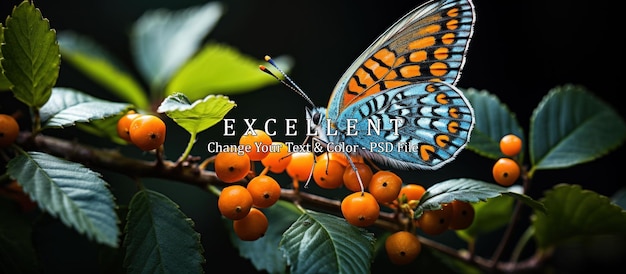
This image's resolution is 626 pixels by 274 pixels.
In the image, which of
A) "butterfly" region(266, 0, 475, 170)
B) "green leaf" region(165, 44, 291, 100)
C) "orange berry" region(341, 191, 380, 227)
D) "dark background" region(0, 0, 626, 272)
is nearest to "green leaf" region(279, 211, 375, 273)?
"orange berry" region(341, 191, 380, 227)

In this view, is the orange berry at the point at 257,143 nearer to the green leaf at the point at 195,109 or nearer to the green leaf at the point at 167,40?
the green leaf at the point at 195,109

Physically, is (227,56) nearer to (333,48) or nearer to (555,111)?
(555,111)

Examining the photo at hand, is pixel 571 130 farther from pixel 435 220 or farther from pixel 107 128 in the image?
pixel 107 128

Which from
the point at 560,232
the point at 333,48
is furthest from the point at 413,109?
the point at 333,48

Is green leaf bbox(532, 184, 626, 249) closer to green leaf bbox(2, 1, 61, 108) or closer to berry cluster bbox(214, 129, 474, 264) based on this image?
berry cluster bbox(214, 129, 474, 264)

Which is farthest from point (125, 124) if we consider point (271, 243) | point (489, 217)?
point (489, 217)

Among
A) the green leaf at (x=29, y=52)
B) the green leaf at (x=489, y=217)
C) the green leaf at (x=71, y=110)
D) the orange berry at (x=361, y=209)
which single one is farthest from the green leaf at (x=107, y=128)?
the green leaf at (x=489, y=217)

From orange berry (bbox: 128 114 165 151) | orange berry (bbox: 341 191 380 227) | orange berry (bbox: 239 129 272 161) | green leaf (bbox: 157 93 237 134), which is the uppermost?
green leaf (bbox: 157 93 237 134)
